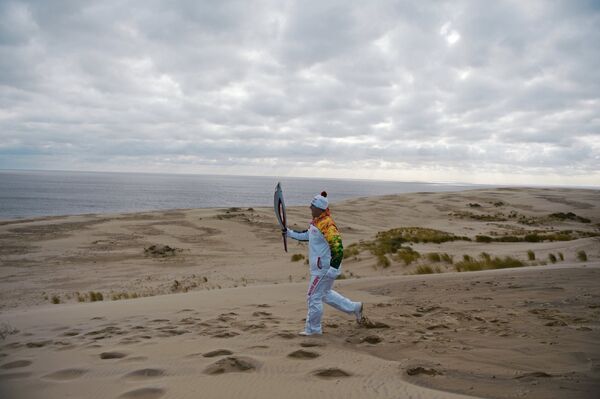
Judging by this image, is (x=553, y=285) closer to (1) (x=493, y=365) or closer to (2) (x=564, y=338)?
(2) (x=564, y=338)

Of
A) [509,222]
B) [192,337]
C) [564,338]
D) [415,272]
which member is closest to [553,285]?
[564,338]

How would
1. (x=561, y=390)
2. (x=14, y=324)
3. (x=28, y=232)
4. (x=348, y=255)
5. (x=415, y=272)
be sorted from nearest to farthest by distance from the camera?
1. (x=561, y=390)
2. (x=14, y=324)
3. (x=415, y=272)
4. (x=348, y=255)
5. (x=28, y=232)

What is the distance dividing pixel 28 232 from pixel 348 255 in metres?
21.2

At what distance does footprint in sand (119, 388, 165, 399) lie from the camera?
4254 mm

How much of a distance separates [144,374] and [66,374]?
89 centimetres

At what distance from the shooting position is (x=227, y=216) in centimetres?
3381

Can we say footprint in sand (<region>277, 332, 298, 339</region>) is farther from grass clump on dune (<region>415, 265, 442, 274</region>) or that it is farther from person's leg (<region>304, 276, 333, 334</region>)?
grass clump on dune (<region>415, 265, 442, 274</region>)

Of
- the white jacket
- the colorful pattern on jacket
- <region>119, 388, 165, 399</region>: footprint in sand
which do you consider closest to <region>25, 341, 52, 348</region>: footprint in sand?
<region>119, 388, 165, 399</region>: footprint in sand

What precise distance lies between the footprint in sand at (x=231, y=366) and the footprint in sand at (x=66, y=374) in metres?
1.42

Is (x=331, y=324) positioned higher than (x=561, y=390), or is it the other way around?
(x=561, y=390)

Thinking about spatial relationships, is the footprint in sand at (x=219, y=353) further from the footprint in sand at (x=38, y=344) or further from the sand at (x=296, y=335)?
the footprint in sand at (x=38, y=344)

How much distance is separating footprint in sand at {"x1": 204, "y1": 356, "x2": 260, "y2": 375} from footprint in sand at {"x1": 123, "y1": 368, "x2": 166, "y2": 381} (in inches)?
20.0

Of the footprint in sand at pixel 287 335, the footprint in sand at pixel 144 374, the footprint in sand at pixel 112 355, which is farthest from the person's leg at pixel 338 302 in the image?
the footprint in sand at pixel 112 355

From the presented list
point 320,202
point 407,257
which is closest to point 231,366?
point 320,202
